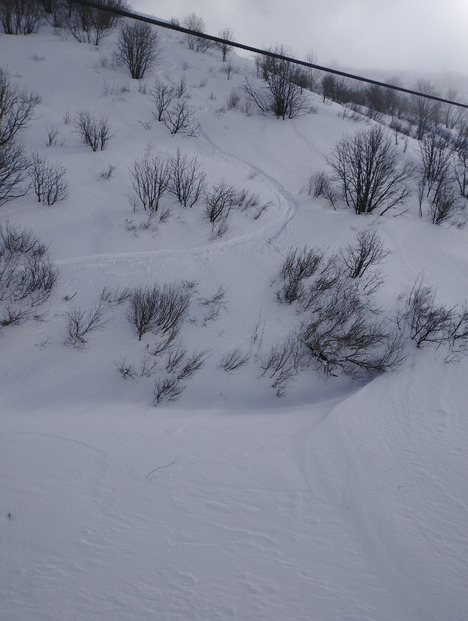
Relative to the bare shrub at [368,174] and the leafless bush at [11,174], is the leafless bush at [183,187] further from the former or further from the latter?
the bare shrub at [368,174]

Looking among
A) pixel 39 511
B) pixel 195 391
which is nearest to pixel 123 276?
pixel 195 391

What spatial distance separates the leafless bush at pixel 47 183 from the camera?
10453 millimetres

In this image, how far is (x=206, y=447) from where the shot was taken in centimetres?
508

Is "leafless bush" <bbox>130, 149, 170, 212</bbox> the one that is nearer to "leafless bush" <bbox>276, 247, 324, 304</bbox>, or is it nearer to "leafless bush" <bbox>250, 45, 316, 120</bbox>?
"leafless bush" <bbox>276, 247, 324, 304</bbox>

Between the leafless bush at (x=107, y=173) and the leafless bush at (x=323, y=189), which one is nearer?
the leafless bush at (x=107, y=173)

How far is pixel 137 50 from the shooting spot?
2106cm

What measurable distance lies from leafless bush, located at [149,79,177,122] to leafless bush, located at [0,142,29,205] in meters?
10.0

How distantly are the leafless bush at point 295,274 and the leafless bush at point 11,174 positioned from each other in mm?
8348

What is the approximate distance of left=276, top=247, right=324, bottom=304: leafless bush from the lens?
28.7 ft

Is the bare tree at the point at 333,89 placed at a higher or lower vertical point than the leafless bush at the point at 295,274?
higher

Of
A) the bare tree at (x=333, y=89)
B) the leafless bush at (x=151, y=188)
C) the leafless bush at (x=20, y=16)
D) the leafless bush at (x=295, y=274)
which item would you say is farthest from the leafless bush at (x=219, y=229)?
the bare tree at (x=333, y=89)

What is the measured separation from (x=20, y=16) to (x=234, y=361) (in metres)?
32.6

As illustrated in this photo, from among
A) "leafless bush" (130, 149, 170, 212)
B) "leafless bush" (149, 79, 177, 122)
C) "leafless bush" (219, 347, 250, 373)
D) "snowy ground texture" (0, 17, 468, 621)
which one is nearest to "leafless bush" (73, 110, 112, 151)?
"leafless bush" (130, 149, 170, 212)

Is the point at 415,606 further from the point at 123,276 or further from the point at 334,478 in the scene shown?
the point at 123,276
